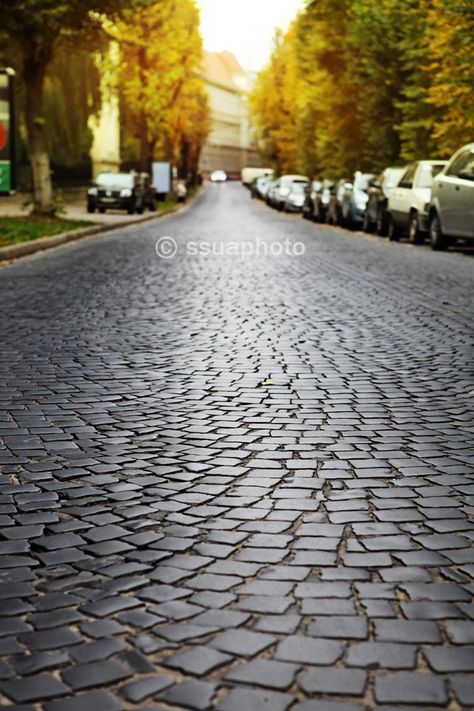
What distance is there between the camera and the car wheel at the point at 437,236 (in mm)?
21922

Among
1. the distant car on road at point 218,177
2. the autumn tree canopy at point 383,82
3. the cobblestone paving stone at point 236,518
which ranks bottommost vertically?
the distant car on road at point 218,177

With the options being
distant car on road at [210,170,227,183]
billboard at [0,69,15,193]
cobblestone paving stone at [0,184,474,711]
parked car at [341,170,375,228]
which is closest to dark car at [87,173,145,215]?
parked car at [341,170,375,228]

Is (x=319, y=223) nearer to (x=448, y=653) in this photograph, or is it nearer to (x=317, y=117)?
(x=317, y=117)

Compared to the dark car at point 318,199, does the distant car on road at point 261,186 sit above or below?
below

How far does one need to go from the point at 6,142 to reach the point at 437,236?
8.38 metres

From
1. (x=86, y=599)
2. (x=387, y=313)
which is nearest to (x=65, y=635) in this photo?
(x=86, y=599)

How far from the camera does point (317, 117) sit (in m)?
57.0

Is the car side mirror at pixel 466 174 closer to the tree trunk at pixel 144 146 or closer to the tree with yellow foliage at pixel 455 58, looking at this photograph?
the tree with yellow foliage at pixel 455 58

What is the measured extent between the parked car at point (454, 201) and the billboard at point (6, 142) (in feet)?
26.3

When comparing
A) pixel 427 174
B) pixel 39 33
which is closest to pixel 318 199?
pixel 39 33

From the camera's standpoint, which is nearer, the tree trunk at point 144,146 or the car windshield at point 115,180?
the car windshield at point 115,180

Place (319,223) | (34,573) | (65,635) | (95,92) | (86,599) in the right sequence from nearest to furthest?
(65,635) → (86,599) → (34,573) → (319,223) → (95,92)

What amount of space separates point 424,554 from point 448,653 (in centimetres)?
87

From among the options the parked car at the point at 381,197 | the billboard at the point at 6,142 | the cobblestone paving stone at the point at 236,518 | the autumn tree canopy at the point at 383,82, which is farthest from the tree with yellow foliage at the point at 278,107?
the cobblestone paving stone at the point at 236,518
